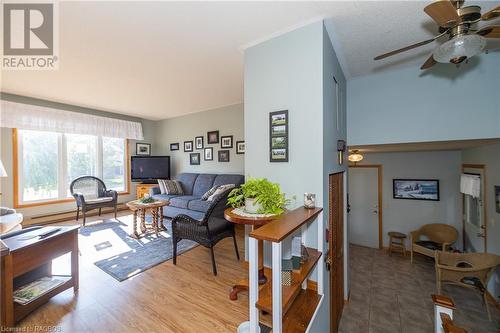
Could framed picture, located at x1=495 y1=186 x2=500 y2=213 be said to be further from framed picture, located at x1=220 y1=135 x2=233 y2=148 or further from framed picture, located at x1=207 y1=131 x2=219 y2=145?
framed picture, located at x1=207 y1=131 x2=219 y2=145

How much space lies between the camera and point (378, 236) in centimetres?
436

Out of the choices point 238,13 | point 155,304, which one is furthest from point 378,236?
point 238,13

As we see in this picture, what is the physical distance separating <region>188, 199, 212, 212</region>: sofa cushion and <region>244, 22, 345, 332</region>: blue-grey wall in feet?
7.44

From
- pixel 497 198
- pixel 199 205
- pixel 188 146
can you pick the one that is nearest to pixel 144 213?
pixel 199 205

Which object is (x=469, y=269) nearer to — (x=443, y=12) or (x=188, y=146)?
(x=443, y=12)

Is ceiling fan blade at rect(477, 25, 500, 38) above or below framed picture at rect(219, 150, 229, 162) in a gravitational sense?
above

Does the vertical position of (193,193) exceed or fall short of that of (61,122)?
it falls short

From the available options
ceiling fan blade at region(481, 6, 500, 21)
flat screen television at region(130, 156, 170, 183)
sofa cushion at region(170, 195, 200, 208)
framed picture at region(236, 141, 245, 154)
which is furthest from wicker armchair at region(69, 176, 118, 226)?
ceiling fan blade at region(481, 6, 500, 21)

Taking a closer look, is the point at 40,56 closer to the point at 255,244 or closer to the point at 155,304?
the point at 155,304

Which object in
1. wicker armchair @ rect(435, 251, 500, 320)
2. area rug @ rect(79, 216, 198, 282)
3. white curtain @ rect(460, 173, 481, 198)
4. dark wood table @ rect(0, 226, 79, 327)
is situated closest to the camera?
dark wood table @ rect(0, 226, 79, 327)

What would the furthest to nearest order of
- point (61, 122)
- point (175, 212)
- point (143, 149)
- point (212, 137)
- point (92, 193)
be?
point (143, 149)
point (212, 137)
point (92, 193)
point (61, 122)
point (175, 212)

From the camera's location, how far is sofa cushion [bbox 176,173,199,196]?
5.20 meters

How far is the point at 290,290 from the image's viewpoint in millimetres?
1214

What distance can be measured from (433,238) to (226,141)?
460 cm
